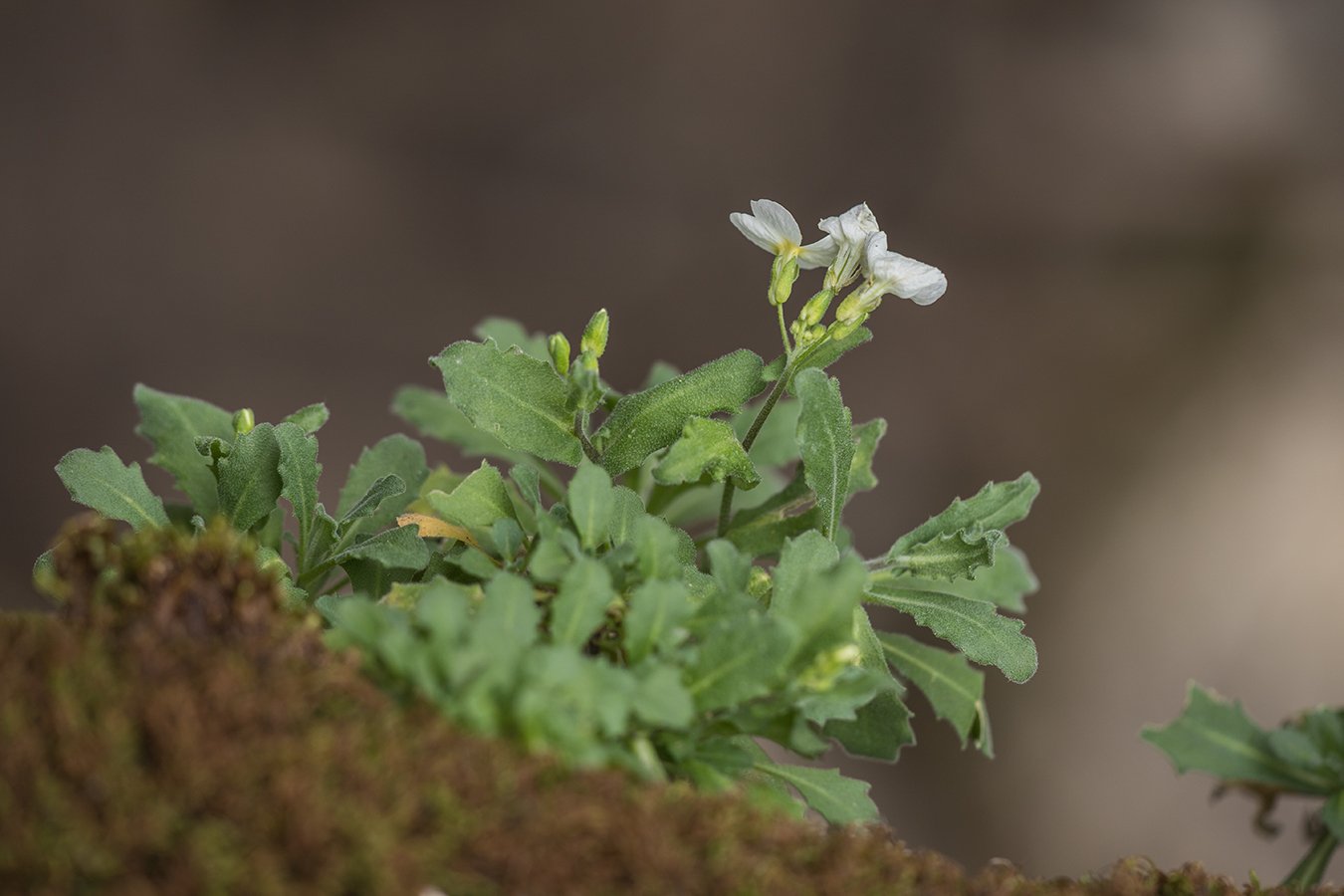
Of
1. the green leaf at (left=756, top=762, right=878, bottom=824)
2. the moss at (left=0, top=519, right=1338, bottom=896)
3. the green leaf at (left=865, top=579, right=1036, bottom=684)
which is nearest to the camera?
the moss at (left=0, top=519, right=1338, bottom=896)

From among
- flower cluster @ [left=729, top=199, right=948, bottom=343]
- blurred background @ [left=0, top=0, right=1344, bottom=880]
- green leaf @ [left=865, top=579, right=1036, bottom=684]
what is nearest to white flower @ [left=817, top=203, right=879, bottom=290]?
flower cluster @ [left=729, top=199, right=948, bottom=343]

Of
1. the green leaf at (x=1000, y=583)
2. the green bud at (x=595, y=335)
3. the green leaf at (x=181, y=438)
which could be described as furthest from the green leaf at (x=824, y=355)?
the green leaf at (x=181, y=438)

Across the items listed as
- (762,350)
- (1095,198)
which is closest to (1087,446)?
(1095,198)

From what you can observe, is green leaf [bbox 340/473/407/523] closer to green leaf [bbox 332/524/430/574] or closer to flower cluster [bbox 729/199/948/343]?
green leaf [bbox 332/524/430/574]

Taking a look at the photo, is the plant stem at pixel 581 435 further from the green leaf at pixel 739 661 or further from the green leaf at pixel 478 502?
the green leaf at pixel 739 661

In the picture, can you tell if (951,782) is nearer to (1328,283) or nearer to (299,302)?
(1328,283)

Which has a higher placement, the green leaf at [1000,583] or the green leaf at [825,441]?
the green leaf at [825,441]

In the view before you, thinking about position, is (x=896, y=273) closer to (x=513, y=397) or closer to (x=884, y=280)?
(x=884, y=280)
